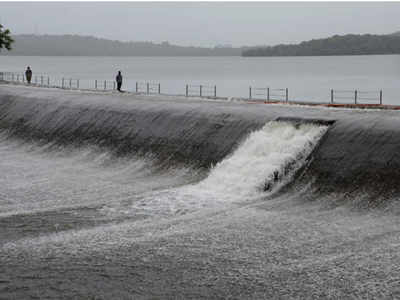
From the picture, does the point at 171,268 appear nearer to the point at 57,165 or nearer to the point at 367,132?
the point at 367,132

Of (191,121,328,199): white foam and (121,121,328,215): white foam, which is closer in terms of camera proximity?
(121,121,328,215): white foam

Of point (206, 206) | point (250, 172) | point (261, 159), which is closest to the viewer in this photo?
point (206, 206)

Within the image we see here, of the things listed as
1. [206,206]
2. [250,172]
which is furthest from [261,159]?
[206,206]

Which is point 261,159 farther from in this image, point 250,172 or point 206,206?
point 206,206

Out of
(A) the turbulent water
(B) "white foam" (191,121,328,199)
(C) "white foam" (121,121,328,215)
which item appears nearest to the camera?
(A) the turbulent water

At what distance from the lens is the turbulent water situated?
42.2 feet

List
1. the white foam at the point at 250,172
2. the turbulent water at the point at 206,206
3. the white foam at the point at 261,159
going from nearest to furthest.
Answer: the turbulent water at the point at 206,206 → the white foam at the point at 250,172 → the white foam at the point at 261,159

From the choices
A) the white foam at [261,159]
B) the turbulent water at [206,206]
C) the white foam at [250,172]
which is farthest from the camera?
the white foam at [261,159]

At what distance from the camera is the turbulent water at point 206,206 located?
12.9m

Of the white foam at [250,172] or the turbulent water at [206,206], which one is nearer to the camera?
the turbulent water at [206,206]

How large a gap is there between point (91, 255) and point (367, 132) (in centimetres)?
1168

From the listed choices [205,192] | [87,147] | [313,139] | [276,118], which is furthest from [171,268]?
[87,147]

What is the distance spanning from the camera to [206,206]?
19.3 m

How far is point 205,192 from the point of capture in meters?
21.5
